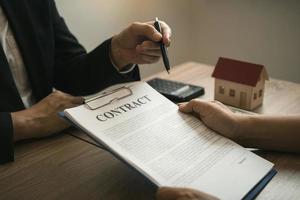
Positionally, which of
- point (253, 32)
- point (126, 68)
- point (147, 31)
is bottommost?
point (253, 32)

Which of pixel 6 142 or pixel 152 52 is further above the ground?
pixel 152 52

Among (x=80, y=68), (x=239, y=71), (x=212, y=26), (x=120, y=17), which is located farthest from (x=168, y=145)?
(x=212, y=26)

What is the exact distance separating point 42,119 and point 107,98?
21 centimetres

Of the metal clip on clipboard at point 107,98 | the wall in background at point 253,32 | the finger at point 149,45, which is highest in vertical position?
the finger at point 149,45

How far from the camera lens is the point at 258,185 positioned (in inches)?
24.1

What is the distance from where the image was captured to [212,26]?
7.20ft

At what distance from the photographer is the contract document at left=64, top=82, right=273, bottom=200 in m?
0.60

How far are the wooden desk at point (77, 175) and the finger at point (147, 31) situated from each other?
0.33 meters

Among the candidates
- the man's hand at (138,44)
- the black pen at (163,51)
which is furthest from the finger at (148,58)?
the black pen at (163,51)

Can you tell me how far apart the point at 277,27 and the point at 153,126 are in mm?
1433

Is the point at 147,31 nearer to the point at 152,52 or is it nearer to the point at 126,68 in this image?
the point at 152,52

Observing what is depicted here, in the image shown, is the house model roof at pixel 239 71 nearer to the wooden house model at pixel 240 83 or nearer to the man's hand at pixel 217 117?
the wooden house model at pixel 240 83

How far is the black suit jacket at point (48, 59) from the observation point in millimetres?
1048

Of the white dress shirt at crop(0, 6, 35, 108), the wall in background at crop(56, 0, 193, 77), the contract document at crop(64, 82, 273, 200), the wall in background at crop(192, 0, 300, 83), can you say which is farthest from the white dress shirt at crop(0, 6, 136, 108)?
the wall in background at crop(192, 0, 300, 83)
